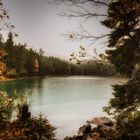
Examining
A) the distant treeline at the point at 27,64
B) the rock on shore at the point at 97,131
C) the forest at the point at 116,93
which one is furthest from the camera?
the distant treeline at the point at 27,64

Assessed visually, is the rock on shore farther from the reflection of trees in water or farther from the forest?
the reflection of trees in water

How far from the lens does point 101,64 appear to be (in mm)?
9656

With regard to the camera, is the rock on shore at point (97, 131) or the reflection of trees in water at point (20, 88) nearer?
the rock on shore at point (97, 131)

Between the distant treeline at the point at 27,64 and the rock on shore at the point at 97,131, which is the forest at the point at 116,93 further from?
the distant treeline at the point at 27,64

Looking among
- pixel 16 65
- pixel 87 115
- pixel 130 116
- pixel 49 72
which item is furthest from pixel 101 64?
pixel 49 72

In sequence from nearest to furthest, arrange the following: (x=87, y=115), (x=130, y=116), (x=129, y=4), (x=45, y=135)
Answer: (x=129, y=4)
(x=130, y=116)
(x=45, y=135)
(x=87, y=115)

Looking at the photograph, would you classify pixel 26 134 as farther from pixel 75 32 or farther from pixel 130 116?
pixel 75 32

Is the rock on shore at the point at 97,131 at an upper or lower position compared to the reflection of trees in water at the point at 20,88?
upper

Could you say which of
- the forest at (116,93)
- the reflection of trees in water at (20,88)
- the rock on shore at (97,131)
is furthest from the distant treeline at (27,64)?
the forest at (116,93)

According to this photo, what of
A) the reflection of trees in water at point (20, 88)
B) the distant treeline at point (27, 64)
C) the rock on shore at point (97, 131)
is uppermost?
the distant treeline at point (27, 64)

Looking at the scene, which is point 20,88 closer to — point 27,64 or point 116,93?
point 116,93

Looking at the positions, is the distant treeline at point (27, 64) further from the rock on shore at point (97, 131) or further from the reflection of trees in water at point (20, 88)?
the rock on shore at point (97, 131)

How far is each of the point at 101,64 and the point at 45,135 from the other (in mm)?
9100

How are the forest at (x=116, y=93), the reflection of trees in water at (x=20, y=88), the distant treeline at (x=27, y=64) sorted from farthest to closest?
the distant treeline at (x=27, y=64) < the reflection of trees in water at (x=20, y=88) < the forest at (x=116, y=93)
